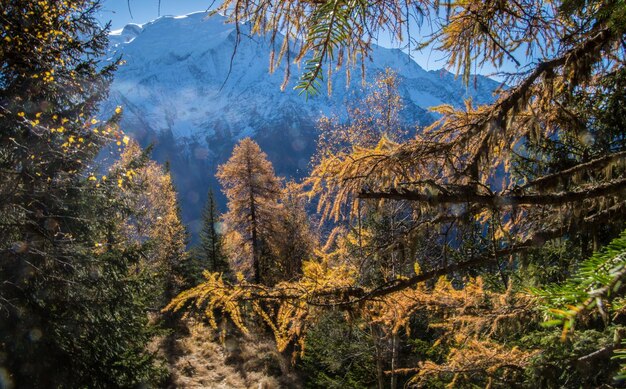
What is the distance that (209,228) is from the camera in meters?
31.5

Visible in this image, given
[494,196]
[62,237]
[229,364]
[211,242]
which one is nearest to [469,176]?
[494,196]

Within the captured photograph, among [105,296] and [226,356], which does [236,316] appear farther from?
[226,356]

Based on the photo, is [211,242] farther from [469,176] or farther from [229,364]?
[469,176]

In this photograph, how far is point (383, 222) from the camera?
452 inches

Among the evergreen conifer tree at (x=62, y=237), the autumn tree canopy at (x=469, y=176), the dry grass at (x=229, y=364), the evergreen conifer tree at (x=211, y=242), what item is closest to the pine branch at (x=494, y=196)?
the autumn tree canopy at (x=469, y=176)

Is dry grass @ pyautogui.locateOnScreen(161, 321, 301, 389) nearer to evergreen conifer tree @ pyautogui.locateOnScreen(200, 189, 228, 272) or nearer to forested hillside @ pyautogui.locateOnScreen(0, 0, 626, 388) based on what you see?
forested hillside @ pyautogui.locateOnScreen(0, 0, 626, 388)

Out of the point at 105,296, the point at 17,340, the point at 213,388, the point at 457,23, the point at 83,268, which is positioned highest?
the point at 457,23

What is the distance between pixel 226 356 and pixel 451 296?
15.8m

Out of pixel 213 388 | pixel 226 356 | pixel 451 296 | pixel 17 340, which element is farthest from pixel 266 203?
pixel 451 296

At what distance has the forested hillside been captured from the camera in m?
2.18

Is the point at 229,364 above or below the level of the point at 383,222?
below

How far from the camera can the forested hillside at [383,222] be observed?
2.18 m

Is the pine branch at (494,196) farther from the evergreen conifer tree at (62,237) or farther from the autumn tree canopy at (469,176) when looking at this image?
the evergreen conifer tree at (62,237)

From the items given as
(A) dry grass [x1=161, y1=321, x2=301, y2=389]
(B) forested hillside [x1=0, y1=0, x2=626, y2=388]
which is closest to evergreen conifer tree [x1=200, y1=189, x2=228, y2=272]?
(A) dry grass [x1=161, y1=321, x2=301, y2=389]
